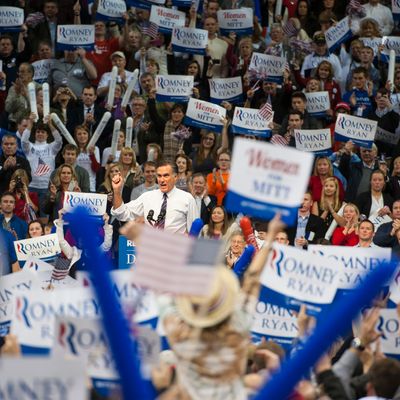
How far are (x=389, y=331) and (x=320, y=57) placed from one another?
35.4 ft

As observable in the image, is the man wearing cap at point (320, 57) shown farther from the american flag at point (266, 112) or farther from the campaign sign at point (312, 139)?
the campaign sign at point (312, 139)

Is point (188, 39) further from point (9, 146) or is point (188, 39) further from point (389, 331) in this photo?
point (389, 331)

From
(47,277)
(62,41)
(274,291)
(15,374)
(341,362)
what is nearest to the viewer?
(15,374)

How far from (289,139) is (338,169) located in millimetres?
853

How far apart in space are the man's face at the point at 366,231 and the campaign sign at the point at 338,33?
644cm

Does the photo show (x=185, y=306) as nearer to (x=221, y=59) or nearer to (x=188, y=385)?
(x=188, y=385)

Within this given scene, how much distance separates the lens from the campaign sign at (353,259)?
1131cm

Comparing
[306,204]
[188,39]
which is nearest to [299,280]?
[306,204]

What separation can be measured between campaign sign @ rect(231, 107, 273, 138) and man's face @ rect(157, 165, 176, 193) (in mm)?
3563

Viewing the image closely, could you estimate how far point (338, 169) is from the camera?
59.3ft

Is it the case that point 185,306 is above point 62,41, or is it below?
above

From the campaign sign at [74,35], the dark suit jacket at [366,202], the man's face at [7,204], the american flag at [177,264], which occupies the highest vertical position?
the american flag at [177,264]

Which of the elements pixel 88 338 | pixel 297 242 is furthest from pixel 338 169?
pixel 88 338

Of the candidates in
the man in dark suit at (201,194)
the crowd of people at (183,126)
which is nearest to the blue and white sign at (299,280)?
the crowd of people at (183,126)
